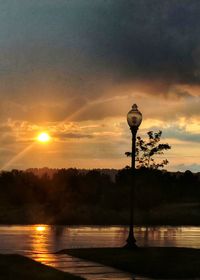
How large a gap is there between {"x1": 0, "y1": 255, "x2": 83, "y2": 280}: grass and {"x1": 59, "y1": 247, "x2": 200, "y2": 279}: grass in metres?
1.91

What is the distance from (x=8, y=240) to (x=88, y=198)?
4330 cm

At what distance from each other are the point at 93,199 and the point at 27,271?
52.5 m

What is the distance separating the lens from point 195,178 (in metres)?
99.3

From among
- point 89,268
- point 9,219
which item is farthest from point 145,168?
point 89,268

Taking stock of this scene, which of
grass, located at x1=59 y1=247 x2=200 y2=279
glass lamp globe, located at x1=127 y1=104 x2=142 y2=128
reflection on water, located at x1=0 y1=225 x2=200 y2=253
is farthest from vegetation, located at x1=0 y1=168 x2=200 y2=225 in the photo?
grass, located at x1=59 y1=247 x2=200 y2=279

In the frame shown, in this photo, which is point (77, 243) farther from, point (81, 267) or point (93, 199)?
point (93, 199)

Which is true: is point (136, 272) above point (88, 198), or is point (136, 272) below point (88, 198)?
below

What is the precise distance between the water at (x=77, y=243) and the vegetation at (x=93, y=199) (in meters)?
11.0

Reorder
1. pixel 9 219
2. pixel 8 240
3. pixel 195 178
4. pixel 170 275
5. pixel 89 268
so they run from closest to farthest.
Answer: pixel 170 275 → pixel 89 268 → pixel 8 240 → pixel 9 219 → pixel 195 178

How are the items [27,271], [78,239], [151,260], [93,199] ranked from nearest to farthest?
[27,271] < [151,260] < [78,239] < [93,199]

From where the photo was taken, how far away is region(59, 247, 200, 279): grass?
15935mm

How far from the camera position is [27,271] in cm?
1558

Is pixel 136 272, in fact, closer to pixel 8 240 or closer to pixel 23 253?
pixel 23 253

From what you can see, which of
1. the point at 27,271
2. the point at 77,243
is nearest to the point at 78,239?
the point at 77,243
